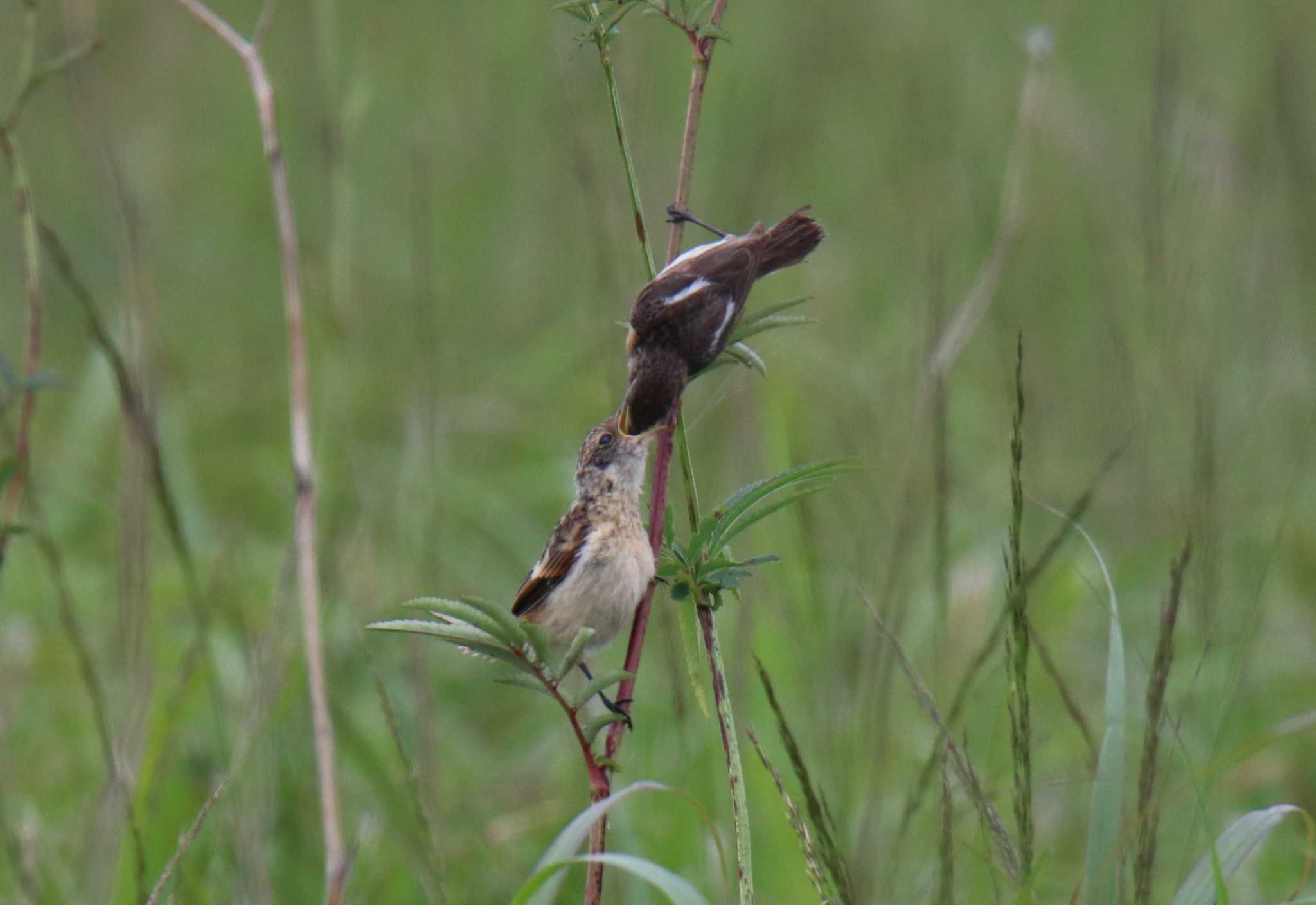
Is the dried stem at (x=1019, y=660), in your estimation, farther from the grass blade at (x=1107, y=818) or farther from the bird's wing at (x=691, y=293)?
the bird's wing at (x=691, y=293)

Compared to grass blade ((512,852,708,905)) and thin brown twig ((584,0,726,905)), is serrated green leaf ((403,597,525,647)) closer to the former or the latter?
thin brown twig ((584,0,726,905))

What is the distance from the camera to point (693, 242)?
5793mm

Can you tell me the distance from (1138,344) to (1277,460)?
742 mm

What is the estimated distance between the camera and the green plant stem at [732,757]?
1737 mm

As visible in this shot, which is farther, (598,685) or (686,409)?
(686,409)

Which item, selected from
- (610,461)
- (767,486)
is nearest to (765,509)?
(767,486)

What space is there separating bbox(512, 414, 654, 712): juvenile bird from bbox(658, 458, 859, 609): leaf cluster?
39 mm

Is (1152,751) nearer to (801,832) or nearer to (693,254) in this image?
(801,832)

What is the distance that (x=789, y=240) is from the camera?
6.66 feet

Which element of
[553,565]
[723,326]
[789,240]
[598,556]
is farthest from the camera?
[553,565]

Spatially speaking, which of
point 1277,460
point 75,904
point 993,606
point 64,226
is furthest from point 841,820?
point 64,226

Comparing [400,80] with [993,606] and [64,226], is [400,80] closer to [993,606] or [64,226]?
[64,226]

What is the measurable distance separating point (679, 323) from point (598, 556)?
52cm

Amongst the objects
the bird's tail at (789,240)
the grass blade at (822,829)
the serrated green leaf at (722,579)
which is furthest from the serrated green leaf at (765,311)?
the grass blade at (822,829)
